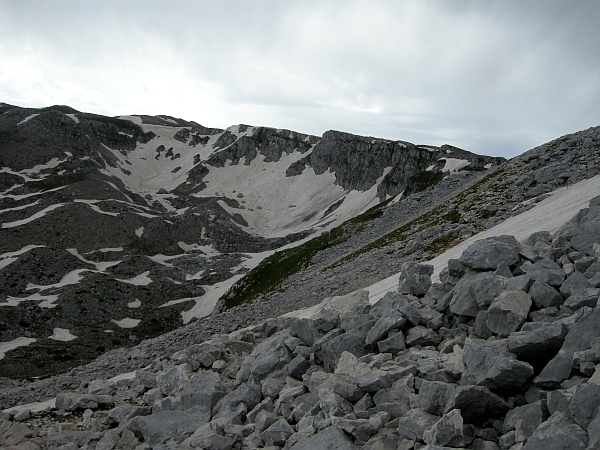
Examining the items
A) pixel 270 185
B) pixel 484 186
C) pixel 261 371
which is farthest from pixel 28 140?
pixel 261 371

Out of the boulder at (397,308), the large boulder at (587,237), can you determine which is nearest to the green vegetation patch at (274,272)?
the boulder at (397,308)

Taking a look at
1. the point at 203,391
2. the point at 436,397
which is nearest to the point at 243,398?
the point at 203,391

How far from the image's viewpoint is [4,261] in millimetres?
82625

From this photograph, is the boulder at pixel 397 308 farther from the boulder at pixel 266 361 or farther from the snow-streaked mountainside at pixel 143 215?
the snow-streaked mountainside at pixel 143 215

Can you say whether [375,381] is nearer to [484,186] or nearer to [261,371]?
[261,371]

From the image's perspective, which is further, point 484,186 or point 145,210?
point 145,210

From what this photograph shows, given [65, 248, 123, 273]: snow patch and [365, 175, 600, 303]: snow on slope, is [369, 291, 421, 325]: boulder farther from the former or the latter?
[65, 248, 123, 273]: snow patch

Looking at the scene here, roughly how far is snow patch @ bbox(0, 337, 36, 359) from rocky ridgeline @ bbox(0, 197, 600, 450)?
155ft

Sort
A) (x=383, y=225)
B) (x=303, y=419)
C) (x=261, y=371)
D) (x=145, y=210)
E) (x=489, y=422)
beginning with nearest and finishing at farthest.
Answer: (x=489, y=422), (x=303, y=419), (x=261, y=371), (x=383, y=225), (x=145, y=210)

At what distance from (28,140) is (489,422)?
637 ft

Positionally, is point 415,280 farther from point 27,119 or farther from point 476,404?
point 27,119

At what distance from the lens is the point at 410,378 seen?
35.4ft

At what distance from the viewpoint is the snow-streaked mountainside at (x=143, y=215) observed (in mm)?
67750

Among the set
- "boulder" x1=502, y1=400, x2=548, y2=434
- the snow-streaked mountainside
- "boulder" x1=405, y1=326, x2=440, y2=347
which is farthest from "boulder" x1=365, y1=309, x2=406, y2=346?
the snow-streaked mountainside
